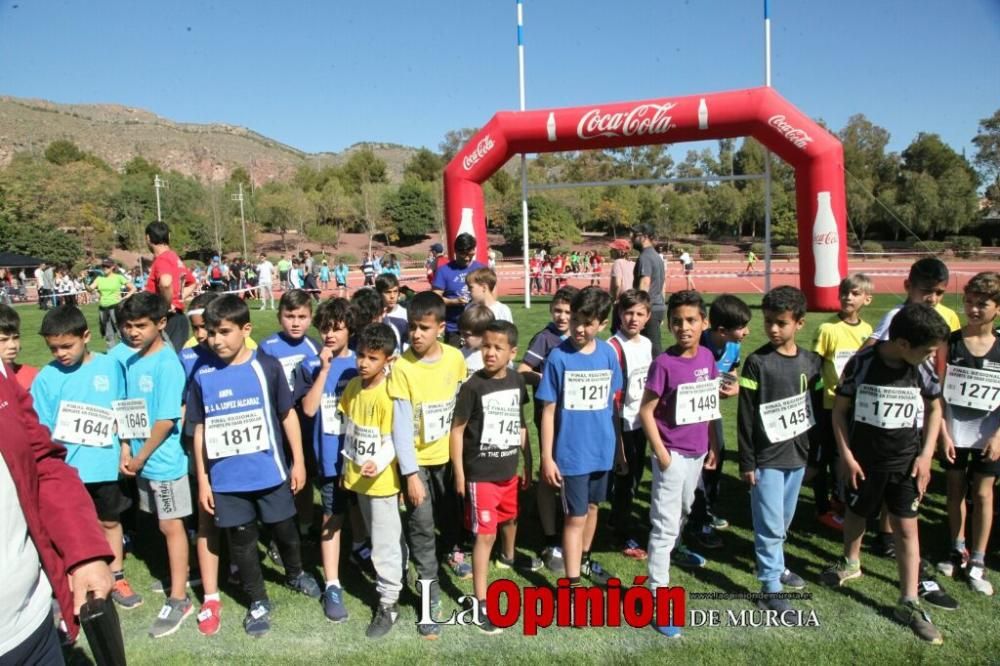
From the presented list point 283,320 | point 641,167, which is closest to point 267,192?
point 641,167

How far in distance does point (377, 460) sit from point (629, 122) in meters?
11.3

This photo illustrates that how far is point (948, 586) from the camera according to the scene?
3.41 metres

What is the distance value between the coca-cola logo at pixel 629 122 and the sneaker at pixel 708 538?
10.2 metres

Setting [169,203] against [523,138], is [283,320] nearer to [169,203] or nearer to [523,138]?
[523,138]

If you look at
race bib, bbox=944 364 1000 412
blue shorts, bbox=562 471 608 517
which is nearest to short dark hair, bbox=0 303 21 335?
blue shorts, bbox=562 471 608 517

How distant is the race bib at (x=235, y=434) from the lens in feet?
10.2

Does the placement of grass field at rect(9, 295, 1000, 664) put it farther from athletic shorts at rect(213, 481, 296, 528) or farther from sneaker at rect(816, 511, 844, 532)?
athletic shorts at rect(213, 481, 296, 528)

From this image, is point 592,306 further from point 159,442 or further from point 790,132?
point 790,132

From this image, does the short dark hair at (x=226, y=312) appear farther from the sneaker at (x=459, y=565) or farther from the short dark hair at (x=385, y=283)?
the sneaker at (x=459, y=565)

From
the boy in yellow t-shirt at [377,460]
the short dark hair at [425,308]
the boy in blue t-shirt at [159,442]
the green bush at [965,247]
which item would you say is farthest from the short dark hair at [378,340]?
the green bush at [965,247]

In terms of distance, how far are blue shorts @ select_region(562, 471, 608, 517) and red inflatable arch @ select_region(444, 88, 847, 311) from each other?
9.80 metres

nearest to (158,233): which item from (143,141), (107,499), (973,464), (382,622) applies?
(107,499)

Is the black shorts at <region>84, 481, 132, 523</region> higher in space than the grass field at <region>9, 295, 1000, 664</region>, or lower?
higher

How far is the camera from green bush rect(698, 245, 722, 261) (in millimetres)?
42938
